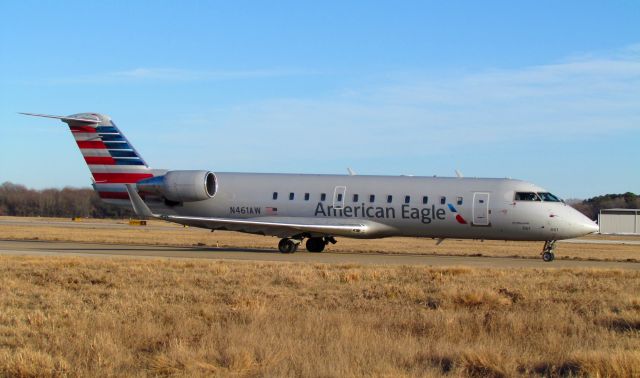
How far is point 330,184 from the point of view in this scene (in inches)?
1284

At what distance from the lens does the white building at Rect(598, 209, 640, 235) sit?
88812 millimetres

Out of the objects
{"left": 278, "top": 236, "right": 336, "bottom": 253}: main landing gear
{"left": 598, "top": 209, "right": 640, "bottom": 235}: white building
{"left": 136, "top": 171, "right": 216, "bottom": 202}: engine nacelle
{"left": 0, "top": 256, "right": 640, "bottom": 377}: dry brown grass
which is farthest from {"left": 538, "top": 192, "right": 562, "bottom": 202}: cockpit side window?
{"left": 598, "top": 209, "right": 640, "bottom": 235}: white building

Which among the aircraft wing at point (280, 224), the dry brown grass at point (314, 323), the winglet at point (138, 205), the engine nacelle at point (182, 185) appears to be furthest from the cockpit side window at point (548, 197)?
the winglet at point (138, 205)

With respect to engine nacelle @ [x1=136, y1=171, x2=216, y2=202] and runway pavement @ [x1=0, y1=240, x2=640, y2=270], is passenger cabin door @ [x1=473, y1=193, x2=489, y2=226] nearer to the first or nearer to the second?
runway pavement @ [x1=0, y1=240, x2=640, y2=270]

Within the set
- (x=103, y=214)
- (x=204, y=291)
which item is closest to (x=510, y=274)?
(x=204, y=291)

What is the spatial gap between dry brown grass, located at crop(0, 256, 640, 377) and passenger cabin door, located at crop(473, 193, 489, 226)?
10.1m

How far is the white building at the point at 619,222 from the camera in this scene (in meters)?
88.8

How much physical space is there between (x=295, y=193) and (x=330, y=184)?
1.42 meters

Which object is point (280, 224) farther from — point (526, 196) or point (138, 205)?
point (526, 196)

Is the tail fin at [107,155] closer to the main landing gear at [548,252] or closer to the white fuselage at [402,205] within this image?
the white fuselage at [402,205]

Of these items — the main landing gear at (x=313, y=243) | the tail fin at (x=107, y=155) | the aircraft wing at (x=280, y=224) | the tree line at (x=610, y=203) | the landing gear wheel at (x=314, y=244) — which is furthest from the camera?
the tree line at (x=610, y=203)

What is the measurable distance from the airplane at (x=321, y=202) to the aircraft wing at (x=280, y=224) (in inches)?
1.6

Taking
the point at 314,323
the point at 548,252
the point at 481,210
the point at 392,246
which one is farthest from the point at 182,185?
the point at 314,323

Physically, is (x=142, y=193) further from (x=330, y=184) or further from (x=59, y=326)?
(x=59, y=326)
